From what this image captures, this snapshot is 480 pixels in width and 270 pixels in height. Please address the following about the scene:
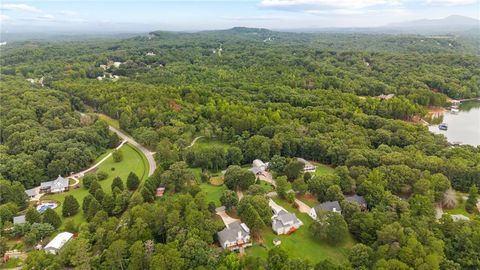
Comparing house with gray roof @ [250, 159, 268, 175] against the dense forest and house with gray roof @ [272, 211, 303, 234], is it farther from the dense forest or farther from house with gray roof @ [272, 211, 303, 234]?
house with gray roof @ [272, 211, 303, 234]

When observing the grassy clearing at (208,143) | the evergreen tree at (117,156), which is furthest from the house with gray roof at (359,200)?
the evergreen tree at (117,156)

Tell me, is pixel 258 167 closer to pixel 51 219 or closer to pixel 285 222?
pixel 285 222

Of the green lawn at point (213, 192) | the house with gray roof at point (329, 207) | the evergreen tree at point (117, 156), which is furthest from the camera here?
the evergreen tree at point (117, 156)

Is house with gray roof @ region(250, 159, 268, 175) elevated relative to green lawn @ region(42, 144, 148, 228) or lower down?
elevated

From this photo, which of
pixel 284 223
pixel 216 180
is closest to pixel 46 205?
pixel 216 180

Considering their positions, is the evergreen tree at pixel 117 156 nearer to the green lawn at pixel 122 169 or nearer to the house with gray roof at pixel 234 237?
the green lawn at pixel 122 169

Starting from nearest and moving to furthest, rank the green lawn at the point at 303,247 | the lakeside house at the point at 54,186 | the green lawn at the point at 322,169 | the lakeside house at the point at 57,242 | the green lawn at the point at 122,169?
the lakeside house at the point at 57,242, the green lawn at the point at 303,247, the green lawn at the point at 122,169, the lakeside house at the point at 54,186, the green lawn at the point at 322,169

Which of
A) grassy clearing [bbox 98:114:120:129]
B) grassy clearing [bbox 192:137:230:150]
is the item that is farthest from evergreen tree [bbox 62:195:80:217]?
grassy clearing [bbox 98:114:120:129]
